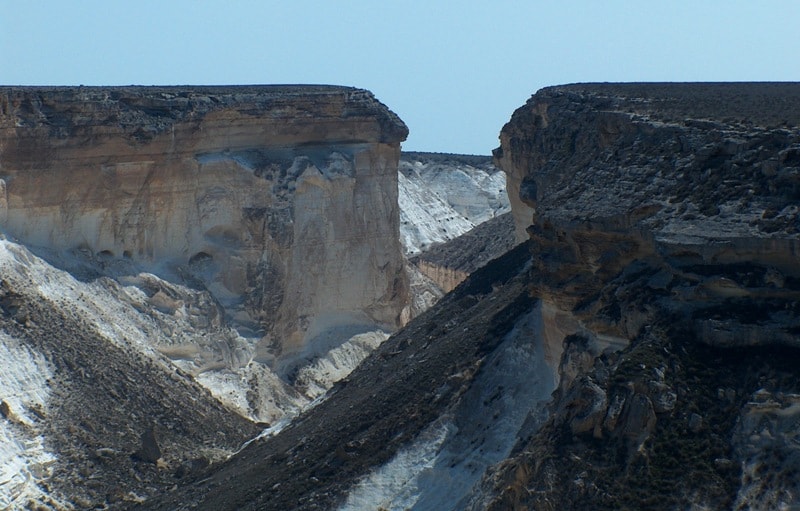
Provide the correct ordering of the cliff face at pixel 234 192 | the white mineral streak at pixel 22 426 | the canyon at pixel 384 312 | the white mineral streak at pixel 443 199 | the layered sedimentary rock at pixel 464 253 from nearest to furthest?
the canyon at pixel 384 312, the white mineral streak at pixel 22 426, the cliff face at pixel 234 192, the layered sedimentary rock at pixel 464 253, the white mineral streak at pixel 443 199

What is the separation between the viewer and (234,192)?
1941 inches

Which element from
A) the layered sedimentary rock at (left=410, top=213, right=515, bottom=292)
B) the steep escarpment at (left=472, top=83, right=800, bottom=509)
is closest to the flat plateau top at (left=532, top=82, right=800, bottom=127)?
the steep escarpment at (left=472, top=83, right=800, bottom=509)

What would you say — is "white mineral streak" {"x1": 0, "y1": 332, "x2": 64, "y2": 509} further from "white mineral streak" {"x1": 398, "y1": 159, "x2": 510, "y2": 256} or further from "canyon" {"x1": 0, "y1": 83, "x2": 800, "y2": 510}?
"white mineral streak" {"x1": 398, "y1": 159, "x2": 510, "y2": 256}

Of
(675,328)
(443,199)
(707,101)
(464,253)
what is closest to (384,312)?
(464,253)

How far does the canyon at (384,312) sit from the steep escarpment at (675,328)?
4 centimetres

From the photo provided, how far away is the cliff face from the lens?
44688 millimetres

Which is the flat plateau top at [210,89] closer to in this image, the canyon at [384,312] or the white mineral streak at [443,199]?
the canyon at [384,312]

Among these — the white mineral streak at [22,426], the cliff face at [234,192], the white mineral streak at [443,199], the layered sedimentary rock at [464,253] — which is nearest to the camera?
the white mineral streak at [22,426]

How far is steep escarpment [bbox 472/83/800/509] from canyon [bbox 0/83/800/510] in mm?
42

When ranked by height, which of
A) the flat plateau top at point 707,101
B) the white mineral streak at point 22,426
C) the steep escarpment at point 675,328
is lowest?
the white mineral streak at point 22,426

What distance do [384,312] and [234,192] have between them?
22.5 ft

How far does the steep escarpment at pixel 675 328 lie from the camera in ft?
67.2

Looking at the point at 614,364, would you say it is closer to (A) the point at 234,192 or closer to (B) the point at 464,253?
(A) the point at 234,192

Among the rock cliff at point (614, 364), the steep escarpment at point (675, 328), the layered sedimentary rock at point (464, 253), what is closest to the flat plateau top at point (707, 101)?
the rock cliff at point (614, 364)
